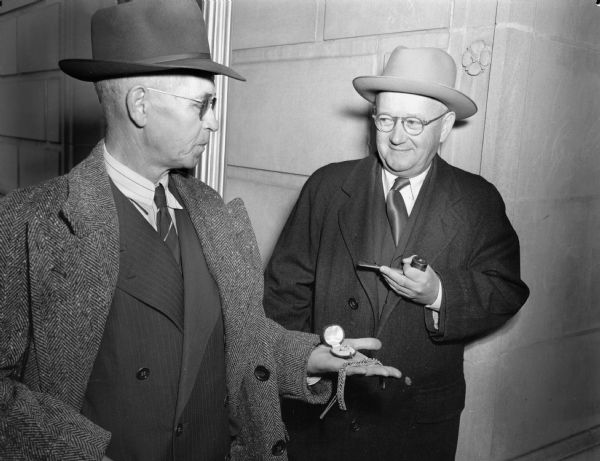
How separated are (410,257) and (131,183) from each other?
101cm

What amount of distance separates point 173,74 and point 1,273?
0.71 meters

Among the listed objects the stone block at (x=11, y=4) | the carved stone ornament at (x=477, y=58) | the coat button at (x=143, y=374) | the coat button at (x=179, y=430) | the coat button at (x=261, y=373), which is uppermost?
the stone block at (x=11, y=4)

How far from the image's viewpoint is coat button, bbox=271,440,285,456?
6.01 feet

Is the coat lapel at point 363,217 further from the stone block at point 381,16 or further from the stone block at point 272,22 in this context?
the stone block at point 272,22

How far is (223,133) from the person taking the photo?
13.4ft

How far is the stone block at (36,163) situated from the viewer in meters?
6.22

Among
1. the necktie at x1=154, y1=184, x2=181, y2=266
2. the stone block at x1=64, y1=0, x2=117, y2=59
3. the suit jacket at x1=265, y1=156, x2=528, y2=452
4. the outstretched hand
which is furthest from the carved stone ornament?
the stone block at x1=64, y1=0, x2=117, y2=59

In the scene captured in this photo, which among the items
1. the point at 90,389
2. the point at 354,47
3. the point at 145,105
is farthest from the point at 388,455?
the point at 354,47

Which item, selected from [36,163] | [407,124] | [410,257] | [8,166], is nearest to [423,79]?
[407,124]

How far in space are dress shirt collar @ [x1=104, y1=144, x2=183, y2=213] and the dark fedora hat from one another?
9.9 inches

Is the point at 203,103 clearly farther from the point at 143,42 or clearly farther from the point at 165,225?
the point at 165,225

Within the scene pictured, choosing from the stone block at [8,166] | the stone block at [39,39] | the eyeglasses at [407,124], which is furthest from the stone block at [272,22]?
the stone block at [8,166]

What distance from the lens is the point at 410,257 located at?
2.13m

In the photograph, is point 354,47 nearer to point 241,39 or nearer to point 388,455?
point 241,39
